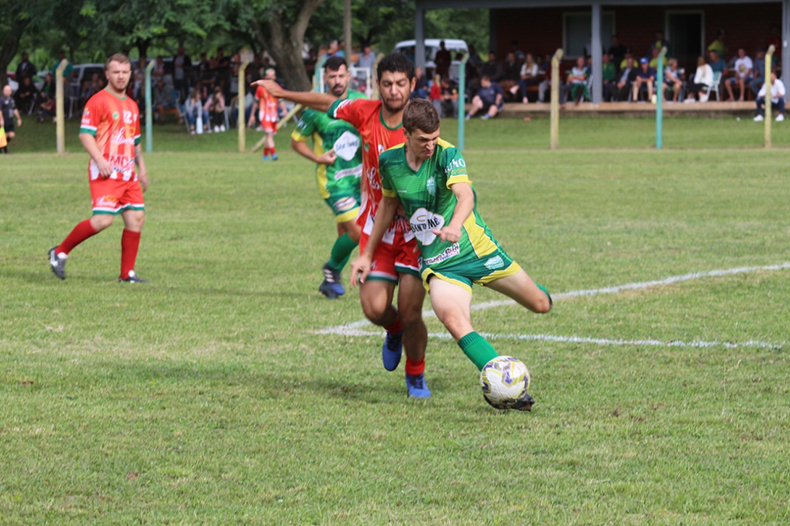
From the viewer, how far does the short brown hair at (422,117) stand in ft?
17.9

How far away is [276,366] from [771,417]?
2713mm

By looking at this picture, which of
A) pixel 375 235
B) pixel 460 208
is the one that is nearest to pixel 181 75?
pixel 375 235

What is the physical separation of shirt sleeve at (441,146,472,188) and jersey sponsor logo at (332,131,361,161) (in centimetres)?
381

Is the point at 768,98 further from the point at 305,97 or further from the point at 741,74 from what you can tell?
the point at 305,97

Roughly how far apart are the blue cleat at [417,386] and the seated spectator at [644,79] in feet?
93.0

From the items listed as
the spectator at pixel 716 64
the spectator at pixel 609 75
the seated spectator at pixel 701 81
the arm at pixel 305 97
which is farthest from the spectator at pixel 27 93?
the arm at pixel 305 97

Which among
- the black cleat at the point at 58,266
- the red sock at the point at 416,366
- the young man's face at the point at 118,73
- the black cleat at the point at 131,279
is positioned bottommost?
the red sock at the point at 416,366

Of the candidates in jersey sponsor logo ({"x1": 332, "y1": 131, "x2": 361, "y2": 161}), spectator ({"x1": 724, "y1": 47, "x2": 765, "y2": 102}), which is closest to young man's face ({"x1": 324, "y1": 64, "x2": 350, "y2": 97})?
jersey sponsor logo ({"x1": 332, "y1": 131, "x2": 361, "y2": 161})

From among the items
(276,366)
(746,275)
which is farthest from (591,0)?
(276,366)

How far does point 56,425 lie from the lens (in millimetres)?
5402

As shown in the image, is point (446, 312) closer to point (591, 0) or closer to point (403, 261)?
point (403, 261)

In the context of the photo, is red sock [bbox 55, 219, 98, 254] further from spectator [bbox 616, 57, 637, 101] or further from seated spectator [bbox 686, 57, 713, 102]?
seated spectator [bbox 686, 57, 713, 102]

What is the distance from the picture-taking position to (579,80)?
34250 mm

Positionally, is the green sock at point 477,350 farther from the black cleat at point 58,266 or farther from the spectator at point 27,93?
the spectator at point 27,93
